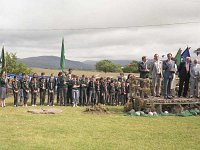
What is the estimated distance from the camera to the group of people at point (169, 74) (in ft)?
57.6

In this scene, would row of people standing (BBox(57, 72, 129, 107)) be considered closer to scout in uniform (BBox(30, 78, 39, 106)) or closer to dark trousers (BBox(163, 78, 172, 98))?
scout in uniform (BBox(30, 78, 39, 106))

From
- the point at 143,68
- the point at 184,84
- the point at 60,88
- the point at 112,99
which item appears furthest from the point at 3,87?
the point at 184,84

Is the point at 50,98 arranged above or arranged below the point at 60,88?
below

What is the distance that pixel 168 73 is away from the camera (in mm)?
17547

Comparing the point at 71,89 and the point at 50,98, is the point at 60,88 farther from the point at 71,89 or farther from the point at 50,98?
the point at 50,98

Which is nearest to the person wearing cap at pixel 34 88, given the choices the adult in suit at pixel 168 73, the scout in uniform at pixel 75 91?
the scout in uniform at pixel 75 91

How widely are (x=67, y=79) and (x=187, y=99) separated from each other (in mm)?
6658

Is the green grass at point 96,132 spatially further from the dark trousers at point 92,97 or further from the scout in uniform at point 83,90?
the dark trousers at point 92,97

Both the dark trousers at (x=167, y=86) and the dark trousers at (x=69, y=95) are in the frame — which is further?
the dark trousers at (x=69, y=95)

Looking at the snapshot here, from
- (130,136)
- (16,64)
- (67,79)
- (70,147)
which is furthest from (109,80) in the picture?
(16,64)

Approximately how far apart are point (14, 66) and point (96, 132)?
116 ft

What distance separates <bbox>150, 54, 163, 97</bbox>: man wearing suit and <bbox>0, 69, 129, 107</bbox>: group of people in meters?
3.58

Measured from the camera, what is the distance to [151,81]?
18234mm

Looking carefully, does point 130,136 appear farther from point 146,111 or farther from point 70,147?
point 146,111
